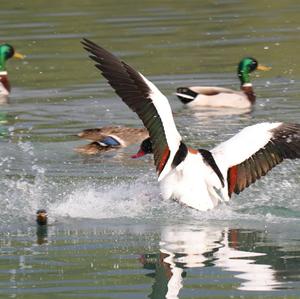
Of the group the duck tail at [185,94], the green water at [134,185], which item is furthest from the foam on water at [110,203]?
the duck tail at [185,94]

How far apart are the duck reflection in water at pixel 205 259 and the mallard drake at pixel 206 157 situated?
0.45m

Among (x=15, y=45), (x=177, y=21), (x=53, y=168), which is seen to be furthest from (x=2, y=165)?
(x=177, y=21)

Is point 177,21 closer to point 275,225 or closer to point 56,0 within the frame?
point 56,0

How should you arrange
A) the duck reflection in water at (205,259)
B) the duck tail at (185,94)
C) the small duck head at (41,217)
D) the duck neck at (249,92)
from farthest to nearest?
the duck neck at (249,92) < the duck tail at (185,94) < the small duck head at (41,217) < the duck reflection in water at (205,259)

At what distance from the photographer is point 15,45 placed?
21.5 metres

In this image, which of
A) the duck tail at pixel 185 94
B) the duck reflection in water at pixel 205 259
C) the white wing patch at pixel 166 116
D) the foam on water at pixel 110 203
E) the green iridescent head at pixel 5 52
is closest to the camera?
the duck reflection in water at pixel 205 259

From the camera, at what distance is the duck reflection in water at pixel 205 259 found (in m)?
7.62

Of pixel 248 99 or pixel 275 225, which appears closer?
pixel 275 225

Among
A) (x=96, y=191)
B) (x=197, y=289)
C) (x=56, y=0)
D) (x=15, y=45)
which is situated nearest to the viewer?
(x=197, y=289)

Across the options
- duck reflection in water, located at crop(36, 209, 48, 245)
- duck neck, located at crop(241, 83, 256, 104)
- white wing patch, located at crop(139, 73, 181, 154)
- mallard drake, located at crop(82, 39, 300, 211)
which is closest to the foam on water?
mallard drake, located at crop(82, 39, 300, 211)

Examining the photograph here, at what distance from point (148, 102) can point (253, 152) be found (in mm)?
988

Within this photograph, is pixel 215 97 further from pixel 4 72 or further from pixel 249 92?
pixel 4 72

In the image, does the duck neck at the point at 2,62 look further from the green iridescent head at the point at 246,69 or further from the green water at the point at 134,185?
the green iridescent head at the point at 246,69

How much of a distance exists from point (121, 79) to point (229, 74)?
9.02 metres
